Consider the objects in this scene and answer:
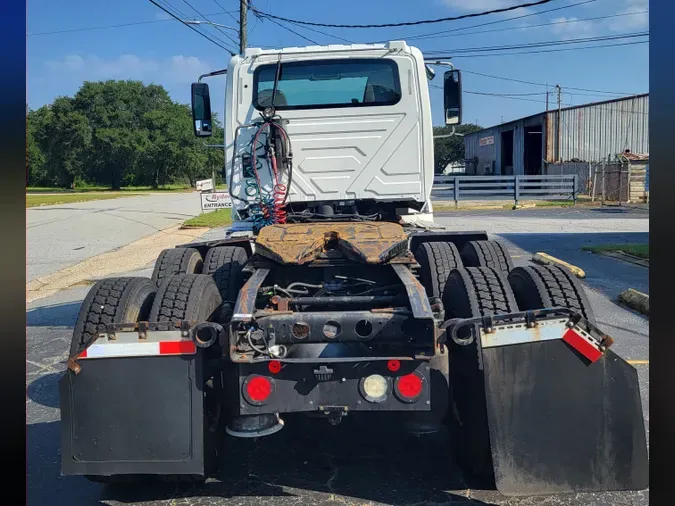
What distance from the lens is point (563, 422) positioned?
3299mm

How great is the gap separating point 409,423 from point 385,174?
2.93 metres

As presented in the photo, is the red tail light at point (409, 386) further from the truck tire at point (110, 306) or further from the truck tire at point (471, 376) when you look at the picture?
the truck tire at point (110, 306)

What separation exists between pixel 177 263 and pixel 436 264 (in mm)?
2170

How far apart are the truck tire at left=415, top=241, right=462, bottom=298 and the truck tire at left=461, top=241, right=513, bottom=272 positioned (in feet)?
0.90

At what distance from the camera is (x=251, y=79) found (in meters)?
6.24

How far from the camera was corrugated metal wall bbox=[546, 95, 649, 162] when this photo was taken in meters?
35.9

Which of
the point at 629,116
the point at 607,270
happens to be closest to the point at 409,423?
the point at 607,270

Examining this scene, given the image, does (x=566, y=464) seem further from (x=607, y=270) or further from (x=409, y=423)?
(x=607, y=270)

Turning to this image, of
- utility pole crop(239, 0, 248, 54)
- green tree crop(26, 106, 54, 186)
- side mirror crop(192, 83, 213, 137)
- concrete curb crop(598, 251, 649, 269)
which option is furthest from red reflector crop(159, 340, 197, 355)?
green tree crop(26, 106, 54, 186)

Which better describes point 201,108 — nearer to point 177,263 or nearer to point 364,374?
point 177,263

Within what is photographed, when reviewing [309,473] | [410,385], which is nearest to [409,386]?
[410,385]

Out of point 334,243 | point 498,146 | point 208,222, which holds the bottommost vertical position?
point 334,243

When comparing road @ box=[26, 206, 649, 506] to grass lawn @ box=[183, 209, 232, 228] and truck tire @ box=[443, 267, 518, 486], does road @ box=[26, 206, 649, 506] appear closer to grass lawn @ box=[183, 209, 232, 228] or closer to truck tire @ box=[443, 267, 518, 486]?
truck tire @ box=[443, 267, 518, 486]

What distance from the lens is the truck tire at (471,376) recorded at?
353 cm
